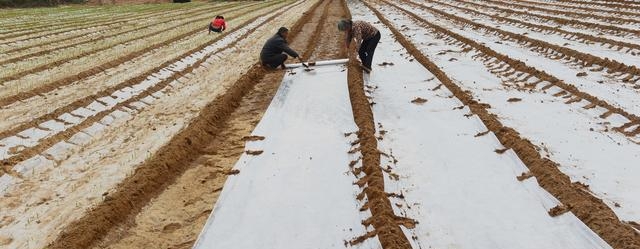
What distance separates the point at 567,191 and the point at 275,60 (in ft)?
22.4

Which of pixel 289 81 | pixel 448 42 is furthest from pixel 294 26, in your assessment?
pixel 289 81

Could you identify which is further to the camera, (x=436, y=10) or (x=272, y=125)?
(x=436, y=10)

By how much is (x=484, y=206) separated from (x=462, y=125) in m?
2.21

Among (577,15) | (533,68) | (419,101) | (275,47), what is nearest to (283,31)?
(275,47)

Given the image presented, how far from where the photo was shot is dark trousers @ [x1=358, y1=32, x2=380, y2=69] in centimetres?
920

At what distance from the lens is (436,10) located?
71.6ft

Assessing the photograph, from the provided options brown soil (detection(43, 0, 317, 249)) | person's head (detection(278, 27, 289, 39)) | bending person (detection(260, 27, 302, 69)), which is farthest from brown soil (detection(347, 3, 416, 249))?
bending person (detection(260, 27, 302, 69))

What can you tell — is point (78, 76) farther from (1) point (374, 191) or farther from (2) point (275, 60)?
(1) point (374, 191)

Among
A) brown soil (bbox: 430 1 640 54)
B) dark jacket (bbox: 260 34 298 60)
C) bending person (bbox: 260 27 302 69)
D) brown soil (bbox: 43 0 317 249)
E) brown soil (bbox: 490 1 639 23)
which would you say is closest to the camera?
brown soil (bbox: 43 0 317 249)

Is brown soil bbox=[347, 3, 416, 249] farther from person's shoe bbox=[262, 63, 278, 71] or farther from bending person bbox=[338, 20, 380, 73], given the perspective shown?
person's shoe bbox=[262, 63, 278, 71]

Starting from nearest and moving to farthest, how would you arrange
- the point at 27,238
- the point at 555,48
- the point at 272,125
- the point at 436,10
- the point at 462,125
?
1. the point at 27,238
2. the point at 462,125
3. the point at 272,125
4. the point at 555,48
5. the point at 436,10

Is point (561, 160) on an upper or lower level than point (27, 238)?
upper

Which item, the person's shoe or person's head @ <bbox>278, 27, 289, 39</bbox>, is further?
the person's shoe

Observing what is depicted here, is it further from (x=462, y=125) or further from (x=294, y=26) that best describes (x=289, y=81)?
(x=294, y=26)
